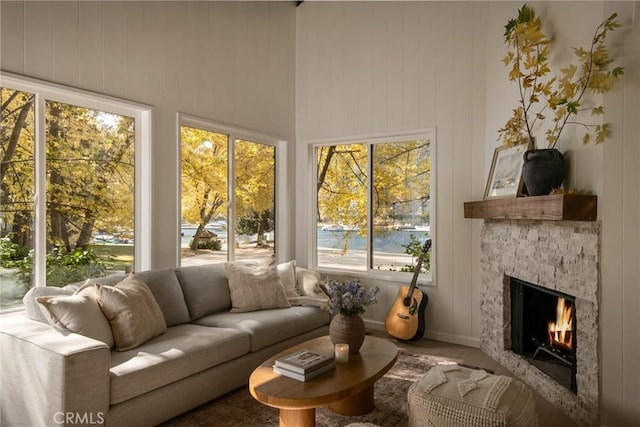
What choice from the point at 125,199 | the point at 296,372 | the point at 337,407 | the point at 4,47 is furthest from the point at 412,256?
the point at 4,47

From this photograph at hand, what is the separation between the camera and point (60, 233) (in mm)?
3018

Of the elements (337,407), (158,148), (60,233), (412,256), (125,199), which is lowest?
(337,407)

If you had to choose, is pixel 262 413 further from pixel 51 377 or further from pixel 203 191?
pixel 203 191

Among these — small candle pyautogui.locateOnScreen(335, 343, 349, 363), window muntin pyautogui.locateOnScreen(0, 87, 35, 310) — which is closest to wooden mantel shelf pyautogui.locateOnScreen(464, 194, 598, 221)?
small candle pyautogui.locateOnScreen(335, 343, 349, 363)

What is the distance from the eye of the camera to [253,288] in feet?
11.8

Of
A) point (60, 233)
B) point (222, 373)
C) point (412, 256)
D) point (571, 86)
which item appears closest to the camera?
point (571, 86)

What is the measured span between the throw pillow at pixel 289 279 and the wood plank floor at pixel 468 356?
106 centimetres

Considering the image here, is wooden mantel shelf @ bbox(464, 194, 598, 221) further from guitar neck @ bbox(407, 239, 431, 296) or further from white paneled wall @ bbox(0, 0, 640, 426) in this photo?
guitar neck @ bbox(407, 239, 431, 296)

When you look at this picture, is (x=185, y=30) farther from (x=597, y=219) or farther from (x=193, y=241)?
(x=597, y=219)

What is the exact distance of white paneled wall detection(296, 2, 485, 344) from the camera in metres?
4.04

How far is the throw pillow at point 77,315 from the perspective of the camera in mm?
2352

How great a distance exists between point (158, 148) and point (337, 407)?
8.07 feet

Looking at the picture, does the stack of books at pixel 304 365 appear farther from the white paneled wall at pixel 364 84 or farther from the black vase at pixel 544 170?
the black vase at pixel 544 170

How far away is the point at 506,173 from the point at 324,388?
2.25m
